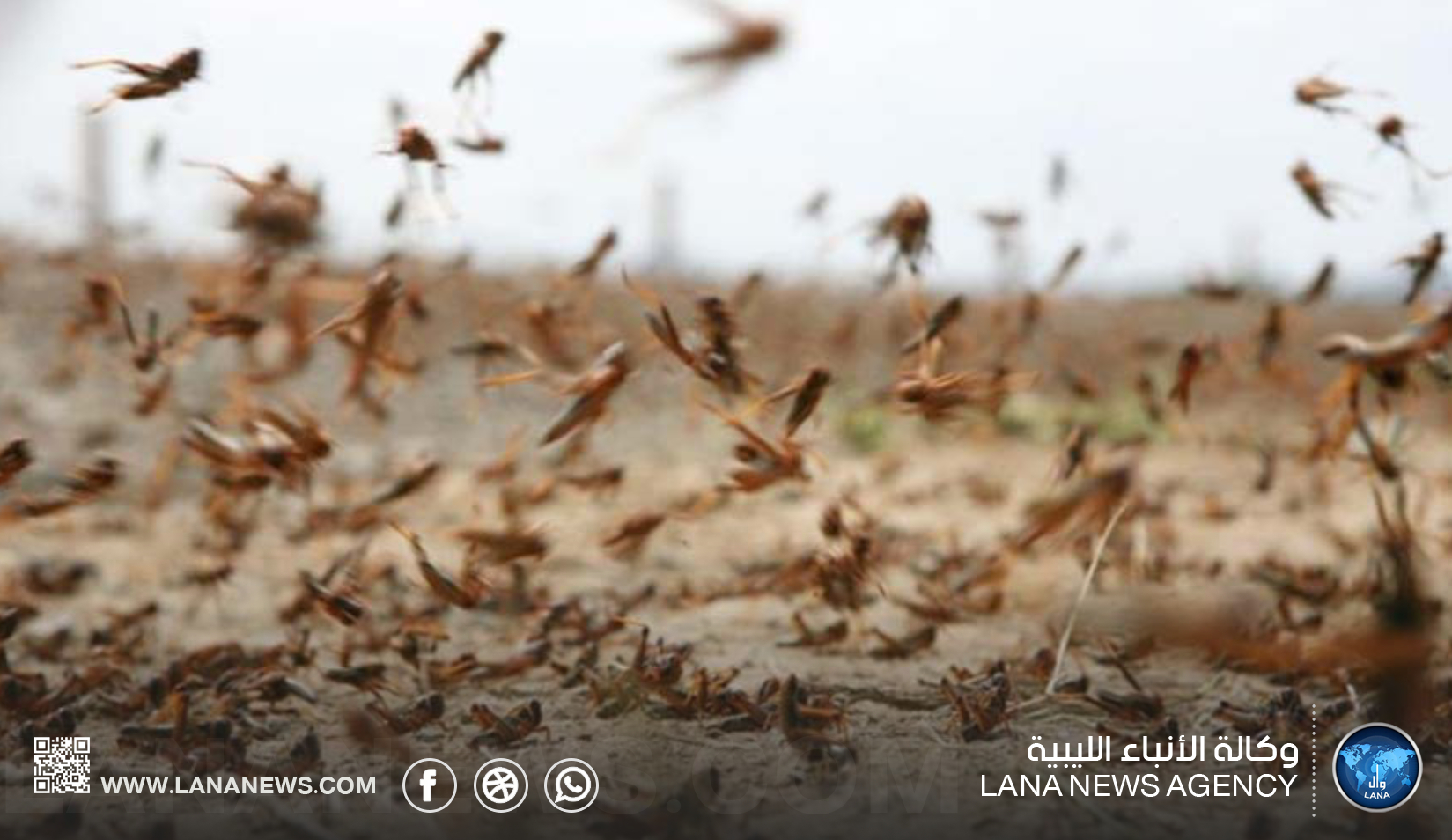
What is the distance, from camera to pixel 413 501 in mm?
6738

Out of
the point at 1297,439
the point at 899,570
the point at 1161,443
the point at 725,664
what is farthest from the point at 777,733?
the point at 1297,439

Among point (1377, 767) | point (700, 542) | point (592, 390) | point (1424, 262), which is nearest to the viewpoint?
point (1377, 767)

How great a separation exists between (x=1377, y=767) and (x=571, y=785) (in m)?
1.50

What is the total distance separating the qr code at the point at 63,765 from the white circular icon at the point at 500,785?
2.55 ft

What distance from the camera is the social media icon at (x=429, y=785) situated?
244 cm

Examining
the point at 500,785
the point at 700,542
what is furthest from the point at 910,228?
the point at 700,542

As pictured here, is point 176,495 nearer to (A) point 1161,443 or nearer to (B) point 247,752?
(B) point 247,752

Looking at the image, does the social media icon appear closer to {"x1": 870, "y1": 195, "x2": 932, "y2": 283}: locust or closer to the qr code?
the qr code

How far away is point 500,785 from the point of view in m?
2.50

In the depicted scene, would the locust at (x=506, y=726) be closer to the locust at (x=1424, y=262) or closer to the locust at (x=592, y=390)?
the locust at (x=592, y=390)

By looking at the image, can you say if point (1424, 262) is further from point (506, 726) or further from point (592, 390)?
point (506, 726)

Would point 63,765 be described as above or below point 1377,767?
below

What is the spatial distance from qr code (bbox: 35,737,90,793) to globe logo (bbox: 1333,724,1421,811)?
7.84ft

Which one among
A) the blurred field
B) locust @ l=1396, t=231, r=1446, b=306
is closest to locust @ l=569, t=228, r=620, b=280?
the blurred field
